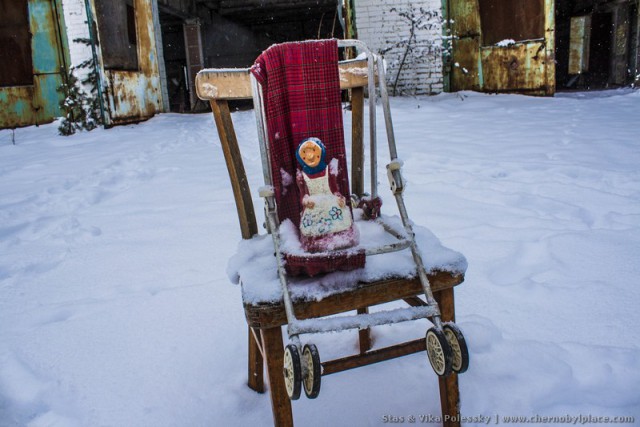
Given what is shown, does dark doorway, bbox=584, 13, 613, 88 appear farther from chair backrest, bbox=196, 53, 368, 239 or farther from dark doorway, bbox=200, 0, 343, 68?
chair backrest, bbox=196, 53, 368, 239

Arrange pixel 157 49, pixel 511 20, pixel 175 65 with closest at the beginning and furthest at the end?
pixel 511 20 → pixel 157 49 → pixel 175 65

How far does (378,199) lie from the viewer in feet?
5.23

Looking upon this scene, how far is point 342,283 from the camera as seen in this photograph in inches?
46.9

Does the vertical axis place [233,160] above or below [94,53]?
below

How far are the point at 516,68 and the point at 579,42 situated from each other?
4819 millimetres

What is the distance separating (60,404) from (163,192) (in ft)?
8.30

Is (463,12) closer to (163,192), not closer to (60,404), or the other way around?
(163,192)

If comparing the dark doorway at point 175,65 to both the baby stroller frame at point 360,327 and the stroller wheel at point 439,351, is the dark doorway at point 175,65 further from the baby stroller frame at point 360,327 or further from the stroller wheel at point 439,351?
the stroller wheel at point 439,351

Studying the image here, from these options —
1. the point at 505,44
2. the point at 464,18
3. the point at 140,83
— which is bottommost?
the point at 140,83

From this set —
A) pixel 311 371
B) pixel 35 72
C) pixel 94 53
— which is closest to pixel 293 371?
pixel 311 371

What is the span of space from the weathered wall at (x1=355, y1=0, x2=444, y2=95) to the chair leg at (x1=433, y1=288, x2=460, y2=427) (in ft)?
23.6

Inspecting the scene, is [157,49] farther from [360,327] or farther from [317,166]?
[360,327]

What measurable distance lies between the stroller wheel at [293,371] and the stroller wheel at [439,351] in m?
0.34

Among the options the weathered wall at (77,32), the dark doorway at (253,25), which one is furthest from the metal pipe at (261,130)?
the dark doorway at (253,25)
